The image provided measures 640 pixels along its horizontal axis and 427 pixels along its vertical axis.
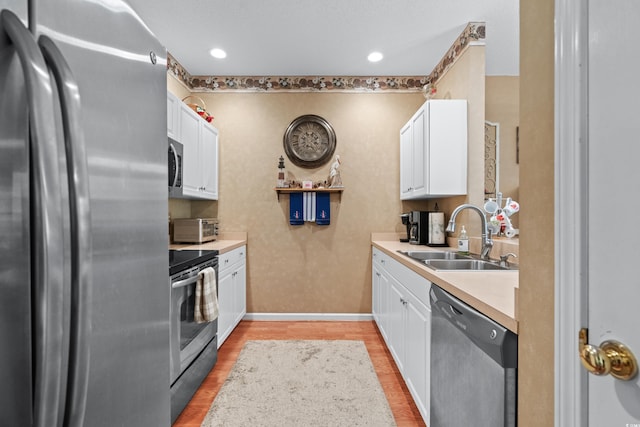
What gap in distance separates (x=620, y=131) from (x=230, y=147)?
349 centimetres

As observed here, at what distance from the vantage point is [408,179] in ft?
10.6

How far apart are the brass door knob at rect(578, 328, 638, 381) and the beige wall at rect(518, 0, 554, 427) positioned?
0.16 m

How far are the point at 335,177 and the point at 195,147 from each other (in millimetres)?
1436

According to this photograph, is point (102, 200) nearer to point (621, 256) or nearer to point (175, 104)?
point (621, 256)

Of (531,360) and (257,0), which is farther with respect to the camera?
(257,0)

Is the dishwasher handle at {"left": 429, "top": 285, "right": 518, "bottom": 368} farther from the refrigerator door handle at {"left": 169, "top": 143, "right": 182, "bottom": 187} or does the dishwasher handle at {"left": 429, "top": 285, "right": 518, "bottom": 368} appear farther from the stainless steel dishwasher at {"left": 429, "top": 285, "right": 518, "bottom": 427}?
the refrigerator door handle at {"left": 169, "top": 143, "right": 182, "bottom": 187}

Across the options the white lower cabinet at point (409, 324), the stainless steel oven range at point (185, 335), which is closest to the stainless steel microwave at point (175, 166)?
the stainless steel oven range at point (185, 335)

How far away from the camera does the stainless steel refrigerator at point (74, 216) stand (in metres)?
0.45

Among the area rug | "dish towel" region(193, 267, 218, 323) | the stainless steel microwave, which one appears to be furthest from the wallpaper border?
the area rug

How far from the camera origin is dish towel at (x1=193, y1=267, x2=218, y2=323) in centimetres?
207

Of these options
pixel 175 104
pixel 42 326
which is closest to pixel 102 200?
pixel 42 326

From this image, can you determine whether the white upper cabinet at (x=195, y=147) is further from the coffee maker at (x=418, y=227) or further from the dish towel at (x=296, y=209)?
the coffee maker at (x=418, y=227)

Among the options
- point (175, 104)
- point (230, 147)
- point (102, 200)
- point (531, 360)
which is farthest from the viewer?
point (230, 147)

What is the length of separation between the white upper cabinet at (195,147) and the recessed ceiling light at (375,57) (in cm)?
174
